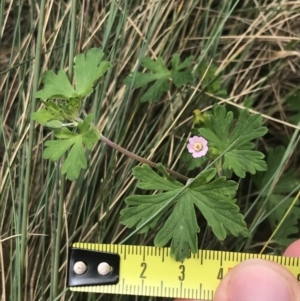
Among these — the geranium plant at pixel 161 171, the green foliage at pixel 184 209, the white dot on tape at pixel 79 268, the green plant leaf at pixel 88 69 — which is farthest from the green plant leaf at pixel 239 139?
the white dot on tape at pixel 79 268

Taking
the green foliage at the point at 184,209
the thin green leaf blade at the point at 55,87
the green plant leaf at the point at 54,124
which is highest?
the thin green leaf blade at the point at 55,87

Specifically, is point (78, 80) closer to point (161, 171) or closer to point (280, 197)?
point (161, 171)

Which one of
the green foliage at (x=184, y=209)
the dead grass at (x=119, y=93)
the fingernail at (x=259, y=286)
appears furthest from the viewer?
the dead grass at (x=119, y=93)

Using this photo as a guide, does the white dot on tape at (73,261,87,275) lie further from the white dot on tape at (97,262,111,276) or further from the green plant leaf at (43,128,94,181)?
the green plant leaf at (43,128,94,181)

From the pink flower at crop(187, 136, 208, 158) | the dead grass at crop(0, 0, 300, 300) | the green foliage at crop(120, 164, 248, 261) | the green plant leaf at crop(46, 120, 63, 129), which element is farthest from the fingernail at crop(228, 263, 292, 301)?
the green plant leaf at crop(46, 120, 63, 129)

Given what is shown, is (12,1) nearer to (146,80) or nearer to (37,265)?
(146,80)

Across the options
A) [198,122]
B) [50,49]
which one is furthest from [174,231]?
[50,49]

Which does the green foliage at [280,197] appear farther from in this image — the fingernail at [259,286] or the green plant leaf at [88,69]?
the green plant leaf at [88,69]
